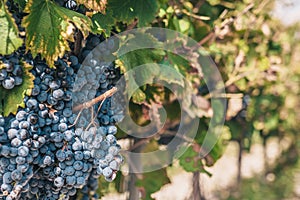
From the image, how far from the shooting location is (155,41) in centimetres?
98

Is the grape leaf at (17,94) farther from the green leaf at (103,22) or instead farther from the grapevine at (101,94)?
the green leaf at (103,22)

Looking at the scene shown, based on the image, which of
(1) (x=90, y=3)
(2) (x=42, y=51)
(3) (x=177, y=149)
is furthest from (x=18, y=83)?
(3) (x=177, y=149)

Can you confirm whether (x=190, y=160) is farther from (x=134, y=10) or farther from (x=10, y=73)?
(x=10, y=73)

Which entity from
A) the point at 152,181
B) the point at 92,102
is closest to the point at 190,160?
the point at 152,181

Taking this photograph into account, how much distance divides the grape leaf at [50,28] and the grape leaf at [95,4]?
0.08ft

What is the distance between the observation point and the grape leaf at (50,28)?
2.46 feet

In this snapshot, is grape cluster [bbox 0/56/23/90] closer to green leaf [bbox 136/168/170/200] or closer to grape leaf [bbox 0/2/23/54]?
grape leaf [bbox 0/2/23/54]

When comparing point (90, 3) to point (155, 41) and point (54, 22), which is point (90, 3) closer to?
point (54, 22)


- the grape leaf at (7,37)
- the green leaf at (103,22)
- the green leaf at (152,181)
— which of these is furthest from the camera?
the green leaf at (152,181)

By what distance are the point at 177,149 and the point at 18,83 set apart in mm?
636

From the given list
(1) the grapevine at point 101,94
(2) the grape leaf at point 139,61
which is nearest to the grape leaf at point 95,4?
(1) the grapevine at point 101,94

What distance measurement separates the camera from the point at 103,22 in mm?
833

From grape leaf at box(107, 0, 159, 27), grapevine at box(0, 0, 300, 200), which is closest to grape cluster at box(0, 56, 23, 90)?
grapevine at box(0, 0, 300, 200)

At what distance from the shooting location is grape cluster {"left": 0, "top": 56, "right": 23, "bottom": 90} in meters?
0.74
